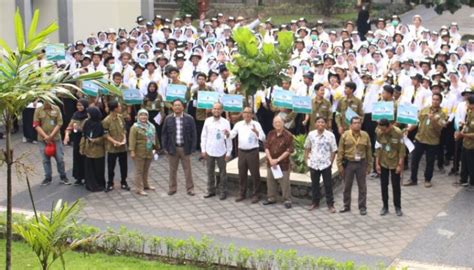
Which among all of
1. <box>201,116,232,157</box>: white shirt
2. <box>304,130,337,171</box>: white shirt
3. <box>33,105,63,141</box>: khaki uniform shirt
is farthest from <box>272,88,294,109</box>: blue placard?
<box>33,105,63,141</box>: khaki uniform shirt

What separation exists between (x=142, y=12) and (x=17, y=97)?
756 inches

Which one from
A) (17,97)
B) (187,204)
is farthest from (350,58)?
(17,97)

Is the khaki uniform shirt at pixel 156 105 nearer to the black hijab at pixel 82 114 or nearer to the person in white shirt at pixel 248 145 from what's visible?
the black hijab at pixel 82 114

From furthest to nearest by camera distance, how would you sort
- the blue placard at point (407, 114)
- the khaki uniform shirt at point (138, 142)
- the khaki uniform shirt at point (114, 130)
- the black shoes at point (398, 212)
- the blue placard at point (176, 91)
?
the blue placard at point (176, 91)
the blue placard at point (407, 114)
the khaki uniform shirt at point (114, 130)
the khaki uniform shirt at point (138, 142)
the black shoes at point (398, 212)

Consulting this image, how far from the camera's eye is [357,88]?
16.5m

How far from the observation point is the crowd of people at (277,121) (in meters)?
13.2

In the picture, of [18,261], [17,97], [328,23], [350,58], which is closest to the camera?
[17,97]

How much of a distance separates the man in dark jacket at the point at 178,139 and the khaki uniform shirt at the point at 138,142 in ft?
1.20

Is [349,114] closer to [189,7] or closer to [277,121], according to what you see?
[277,121]

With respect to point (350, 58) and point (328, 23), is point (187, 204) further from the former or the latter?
point (328, 23)

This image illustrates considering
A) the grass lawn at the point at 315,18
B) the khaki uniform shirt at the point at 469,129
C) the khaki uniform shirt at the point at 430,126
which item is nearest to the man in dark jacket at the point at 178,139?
the khaki uniform shirt at the point at 430,126

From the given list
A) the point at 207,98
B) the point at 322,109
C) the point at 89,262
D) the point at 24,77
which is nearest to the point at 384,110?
the point at 322,109

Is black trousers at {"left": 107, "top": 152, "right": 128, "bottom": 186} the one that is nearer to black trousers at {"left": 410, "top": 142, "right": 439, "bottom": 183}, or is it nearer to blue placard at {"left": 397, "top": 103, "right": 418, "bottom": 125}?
blue placard at {"left": 397, "top": 103, "right": 418, "bottom": 125}

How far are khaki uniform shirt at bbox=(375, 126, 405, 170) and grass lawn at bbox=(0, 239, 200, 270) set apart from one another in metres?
3.94
